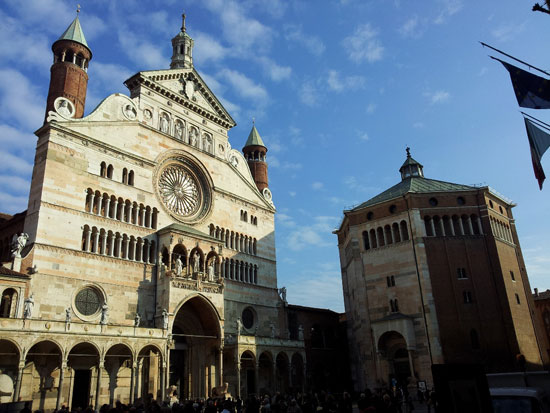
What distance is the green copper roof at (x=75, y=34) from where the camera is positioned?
33.7 metres

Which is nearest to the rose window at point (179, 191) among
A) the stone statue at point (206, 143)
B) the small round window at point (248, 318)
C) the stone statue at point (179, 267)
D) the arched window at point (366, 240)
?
the stone statue at point (206, 143)

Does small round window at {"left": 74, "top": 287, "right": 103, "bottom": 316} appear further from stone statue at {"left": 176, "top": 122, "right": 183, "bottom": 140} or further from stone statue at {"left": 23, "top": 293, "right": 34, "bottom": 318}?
stone statue at {"left": 176, "top": 122, "right": 183, "bottom": 140}

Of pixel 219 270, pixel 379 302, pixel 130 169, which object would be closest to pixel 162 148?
pixel 130 169

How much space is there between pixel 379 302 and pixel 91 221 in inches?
1029

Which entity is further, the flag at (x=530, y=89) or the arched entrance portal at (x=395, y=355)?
the arched entrance portal at (x=395, y=355)

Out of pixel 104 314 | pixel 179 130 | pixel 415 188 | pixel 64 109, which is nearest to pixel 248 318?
pixel 104 314

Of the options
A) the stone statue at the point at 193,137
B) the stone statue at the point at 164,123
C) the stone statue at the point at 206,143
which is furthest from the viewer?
the stone statue at the point at 206,143

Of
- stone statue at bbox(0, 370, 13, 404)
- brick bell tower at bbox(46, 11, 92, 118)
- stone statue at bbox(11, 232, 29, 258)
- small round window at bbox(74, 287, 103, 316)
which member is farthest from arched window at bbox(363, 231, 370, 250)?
stone statue at bbox(0, 370, 13, 404)

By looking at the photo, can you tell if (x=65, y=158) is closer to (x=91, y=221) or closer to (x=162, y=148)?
(x=91, y=221)

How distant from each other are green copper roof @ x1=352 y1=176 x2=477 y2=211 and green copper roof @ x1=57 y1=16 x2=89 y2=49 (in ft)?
94.9

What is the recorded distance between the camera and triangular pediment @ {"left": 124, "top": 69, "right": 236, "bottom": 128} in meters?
36.9

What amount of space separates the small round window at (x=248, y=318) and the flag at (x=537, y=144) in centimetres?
2724

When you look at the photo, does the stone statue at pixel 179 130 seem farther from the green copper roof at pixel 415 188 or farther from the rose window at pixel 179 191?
the green copper roof at pixel 415 188

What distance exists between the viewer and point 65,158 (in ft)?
96.2
